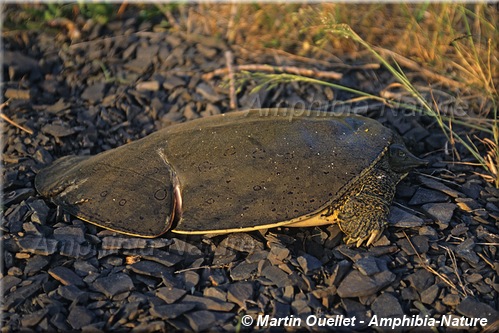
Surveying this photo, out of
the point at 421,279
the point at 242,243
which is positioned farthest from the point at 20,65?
the point at 421,279

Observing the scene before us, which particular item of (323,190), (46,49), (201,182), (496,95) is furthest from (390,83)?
(46,49)

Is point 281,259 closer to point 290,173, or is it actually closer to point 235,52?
point 290,173

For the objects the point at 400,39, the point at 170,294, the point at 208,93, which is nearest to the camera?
the point at 170,294

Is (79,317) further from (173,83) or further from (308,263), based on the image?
(173,83)

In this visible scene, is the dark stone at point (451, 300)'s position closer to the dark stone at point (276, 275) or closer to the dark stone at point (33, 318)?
the dark stone at point (276, 275)

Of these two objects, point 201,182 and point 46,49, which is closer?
point 201,182
